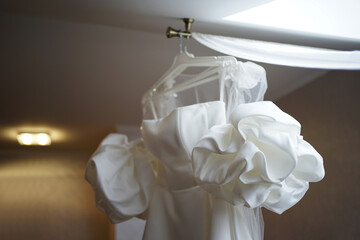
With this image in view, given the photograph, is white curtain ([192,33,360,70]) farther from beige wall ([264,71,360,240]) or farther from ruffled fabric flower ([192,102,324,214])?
beige wall ([264,71,360,240])

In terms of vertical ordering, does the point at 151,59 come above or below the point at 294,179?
above

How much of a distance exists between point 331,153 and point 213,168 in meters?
2.10

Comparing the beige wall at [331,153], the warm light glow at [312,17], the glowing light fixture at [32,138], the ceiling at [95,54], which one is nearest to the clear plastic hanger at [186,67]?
the ceiling at [95,54]

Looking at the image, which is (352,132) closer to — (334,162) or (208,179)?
(334,162)

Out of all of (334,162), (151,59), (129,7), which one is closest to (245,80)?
(129,7)

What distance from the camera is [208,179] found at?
1419mm

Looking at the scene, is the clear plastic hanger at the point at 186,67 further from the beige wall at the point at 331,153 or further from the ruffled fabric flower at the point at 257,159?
the beige wall at the point at 331,153

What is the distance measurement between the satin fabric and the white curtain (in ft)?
1.56

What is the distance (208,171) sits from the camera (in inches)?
56.4

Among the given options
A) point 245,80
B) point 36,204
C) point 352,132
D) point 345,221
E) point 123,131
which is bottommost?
point 36,204

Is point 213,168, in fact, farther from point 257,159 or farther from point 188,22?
point 188,22

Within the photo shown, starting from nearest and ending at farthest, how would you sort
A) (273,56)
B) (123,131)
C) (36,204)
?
(273,56)
(123,131)
(36,204)

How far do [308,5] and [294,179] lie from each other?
50.4 inches

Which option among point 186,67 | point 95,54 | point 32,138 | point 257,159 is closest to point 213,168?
point 257,159
